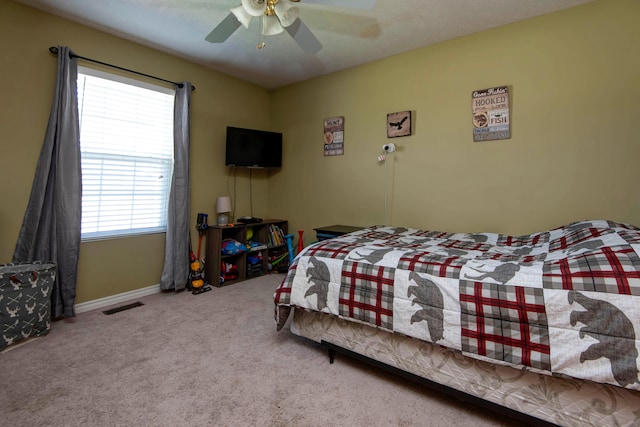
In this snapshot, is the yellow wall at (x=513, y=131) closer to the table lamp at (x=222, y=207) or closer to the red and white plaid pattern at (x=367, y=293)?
the table lamp at (x=222, y=207)

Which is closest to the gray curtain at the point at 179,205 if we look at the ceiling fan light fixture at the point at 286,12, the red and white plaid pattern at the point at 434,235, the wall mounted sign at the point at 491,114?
the ceiling fan light fixture at the point at 286,12

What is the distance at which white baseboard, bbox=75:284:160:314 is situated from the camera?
262 centimetres

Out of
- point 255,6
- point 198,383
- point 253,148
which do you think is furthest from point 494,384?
point 253,148

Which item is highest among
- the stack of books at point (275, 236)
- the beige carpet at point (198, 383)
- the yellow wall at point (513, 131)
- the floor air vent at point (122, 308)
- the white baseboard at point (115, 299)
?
the yellow wall at point (513, 131)

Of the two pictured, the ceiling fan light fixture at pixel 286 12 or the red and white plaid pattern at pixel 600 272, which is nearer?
the red and white plaid pattern at pixel 600 272

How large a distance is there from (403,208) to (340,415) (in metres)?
2.18

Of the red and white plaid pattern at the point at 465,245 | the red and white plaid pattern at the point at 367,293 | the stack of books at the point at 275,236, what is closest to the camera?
the red and white plaid pattern at the point at 367,293

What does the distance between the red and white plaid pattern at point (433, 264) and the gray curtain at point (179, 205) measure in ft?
8.35

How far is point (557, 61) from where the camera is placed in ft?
7.64

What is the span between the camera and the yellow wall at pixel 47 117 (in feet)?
7.37

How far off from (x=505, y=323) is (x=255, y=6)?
228cm

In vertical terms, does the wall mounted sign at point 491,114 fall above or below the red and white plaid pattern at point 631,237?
above

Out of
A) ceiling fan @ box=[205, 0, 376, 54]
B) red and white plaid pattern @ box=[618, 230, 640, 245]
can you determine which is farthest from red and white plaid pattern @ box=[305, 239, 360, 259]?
ceiling fan @ box=[205, 0, 376, 54]

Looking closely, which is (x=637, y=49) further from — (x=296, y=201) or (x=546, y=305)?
(x=296, y=201)
